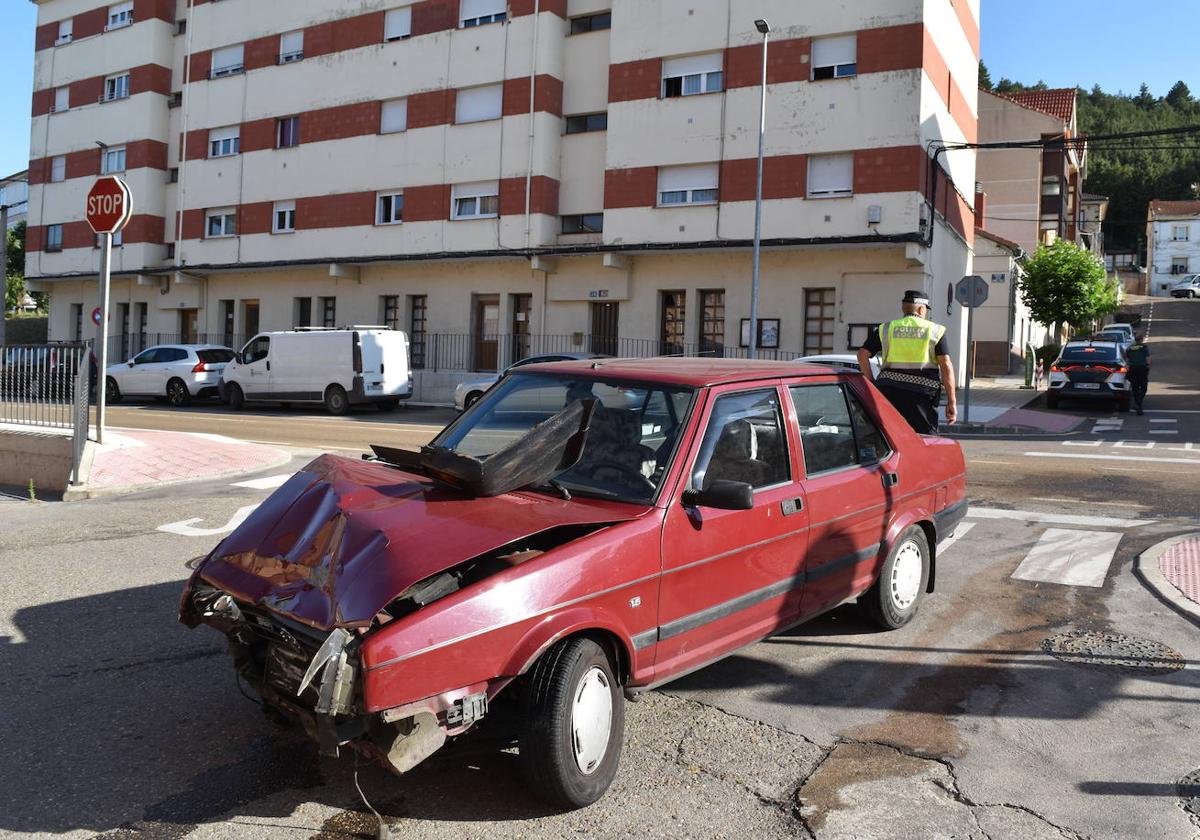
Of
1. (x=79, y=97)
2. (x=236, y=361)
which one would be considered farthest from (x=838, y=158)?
(x=79, y=97)

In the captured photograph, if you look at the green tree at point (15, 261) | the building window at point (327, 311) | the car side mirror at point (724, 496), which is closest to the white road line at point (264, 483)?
the car side mirror at point (724, 496)

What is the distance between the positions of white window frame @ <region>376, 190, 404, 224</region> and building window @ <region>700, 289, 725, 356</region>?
10656mm

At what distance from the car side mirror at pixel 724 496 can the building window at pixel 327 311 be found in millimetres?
30852

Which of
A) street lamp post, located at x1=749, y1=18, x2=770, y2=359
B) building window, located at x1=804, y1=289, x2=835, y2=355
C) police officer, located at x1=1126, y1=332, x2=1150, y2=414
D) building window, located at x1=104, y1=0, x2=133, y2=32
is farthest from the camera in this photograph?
building window, located at x1=104, y1=0, x2=133, y2=32

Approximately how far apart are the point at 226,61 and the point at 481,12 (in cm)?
1186

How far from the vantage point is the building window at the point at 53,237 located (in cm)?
4047

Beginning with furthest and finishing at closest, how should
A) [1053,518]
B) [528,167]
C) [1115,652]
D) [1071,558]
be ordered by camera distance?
[528,167]
[1053,518]
[1071,558]
[1115,652]

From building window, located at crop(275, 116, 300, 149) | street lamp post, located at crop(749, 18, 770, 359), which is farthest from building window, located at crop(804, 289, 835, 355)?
building window, located at crop(275, 116, 300, 149)

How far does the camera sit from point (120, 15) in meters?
38.5

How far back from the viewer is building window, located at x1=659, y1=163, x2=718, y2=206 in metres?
25.5

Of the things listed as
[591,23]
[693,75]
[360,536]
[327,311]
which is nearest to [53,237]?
[327,311]

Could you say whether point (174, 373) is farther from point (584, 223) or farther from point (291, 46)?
point (291, 46)

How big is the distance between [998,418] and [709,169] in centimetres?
1006

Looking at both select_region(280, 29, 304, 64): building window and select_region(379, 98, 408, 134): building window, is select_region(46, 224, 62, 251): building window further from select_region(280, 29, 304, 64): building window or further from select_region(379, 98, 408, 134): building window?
select_region(379, 98, 408, 134): building window
